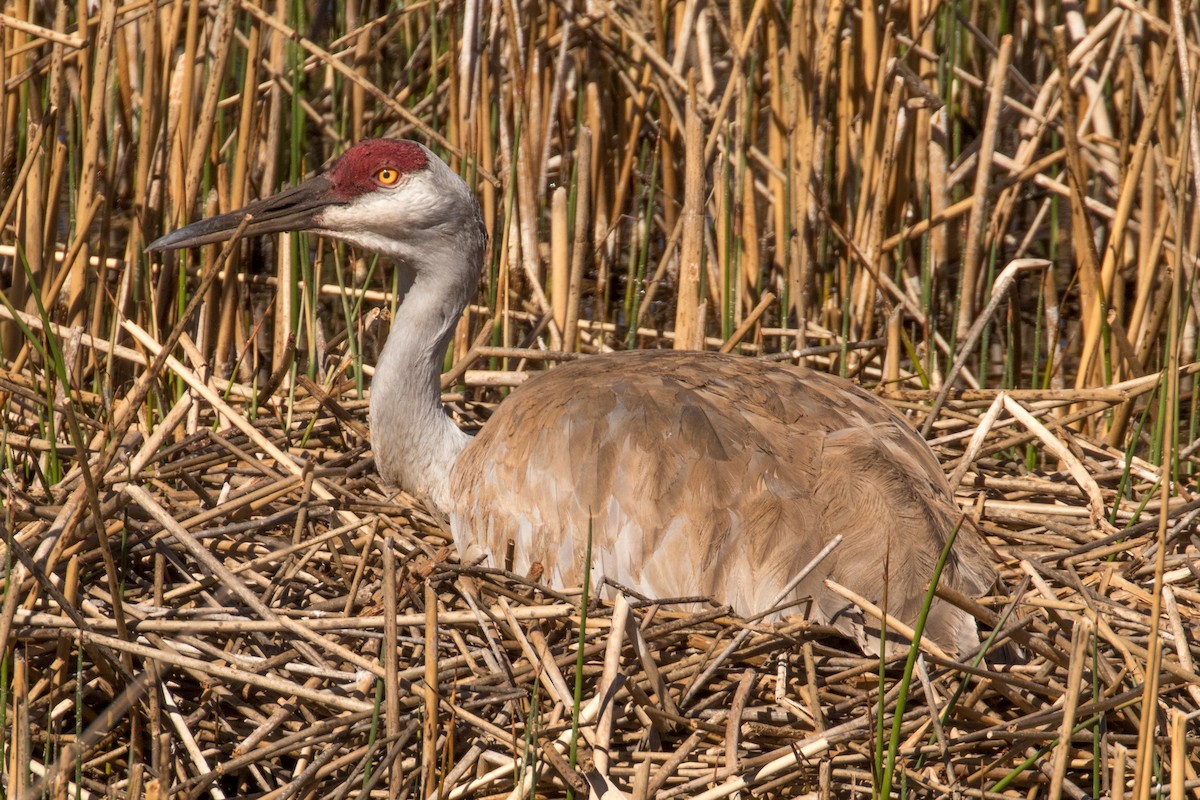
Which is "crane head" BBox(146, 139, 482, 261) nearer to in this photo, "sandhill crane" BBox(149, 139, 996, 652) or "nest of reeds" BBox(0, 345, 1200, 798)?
"sandhill crane" BBox(149, 139, 996, 652)

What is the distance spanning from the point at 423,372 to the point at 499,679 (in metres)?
1.25

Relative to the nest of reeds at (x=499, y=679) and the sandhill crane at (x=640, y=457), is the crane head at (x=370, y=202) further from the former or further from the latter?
the nest of reeds at (x=499, y=679)

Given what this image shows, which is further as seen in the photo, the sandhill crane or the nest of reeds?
the sandhill crane

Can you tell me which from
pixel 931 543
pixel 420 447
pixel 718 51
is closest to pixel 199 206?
pixel 420 447

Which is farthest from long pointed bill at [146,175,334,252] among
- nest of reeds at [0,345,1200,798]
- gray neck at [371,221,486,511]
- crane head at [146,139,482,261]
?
nest of reeds at [0,345,1200,798]

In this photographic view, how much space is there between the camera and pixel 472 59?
15.2 ft

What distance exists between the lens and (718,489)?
3.21 meters

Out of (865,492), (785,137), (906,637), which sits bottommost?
(906,637)

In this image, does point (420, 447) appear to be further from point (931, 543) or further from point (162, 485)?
point (931, 543)

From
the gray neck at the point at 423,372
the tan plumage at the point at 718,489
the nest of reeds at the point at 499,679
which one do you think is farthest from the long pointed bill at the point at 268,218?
the tan plumage at the point at 718,489

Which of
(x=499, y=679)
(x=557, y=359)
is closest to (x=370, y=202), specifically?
(x=557, y=359)

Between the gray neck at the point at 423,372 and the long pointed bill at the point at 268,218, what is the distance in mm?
267

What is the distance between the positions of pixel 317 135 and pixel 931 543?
4366 mm

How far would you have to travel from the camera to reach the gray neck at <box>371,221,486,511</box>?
3850 millimetres
